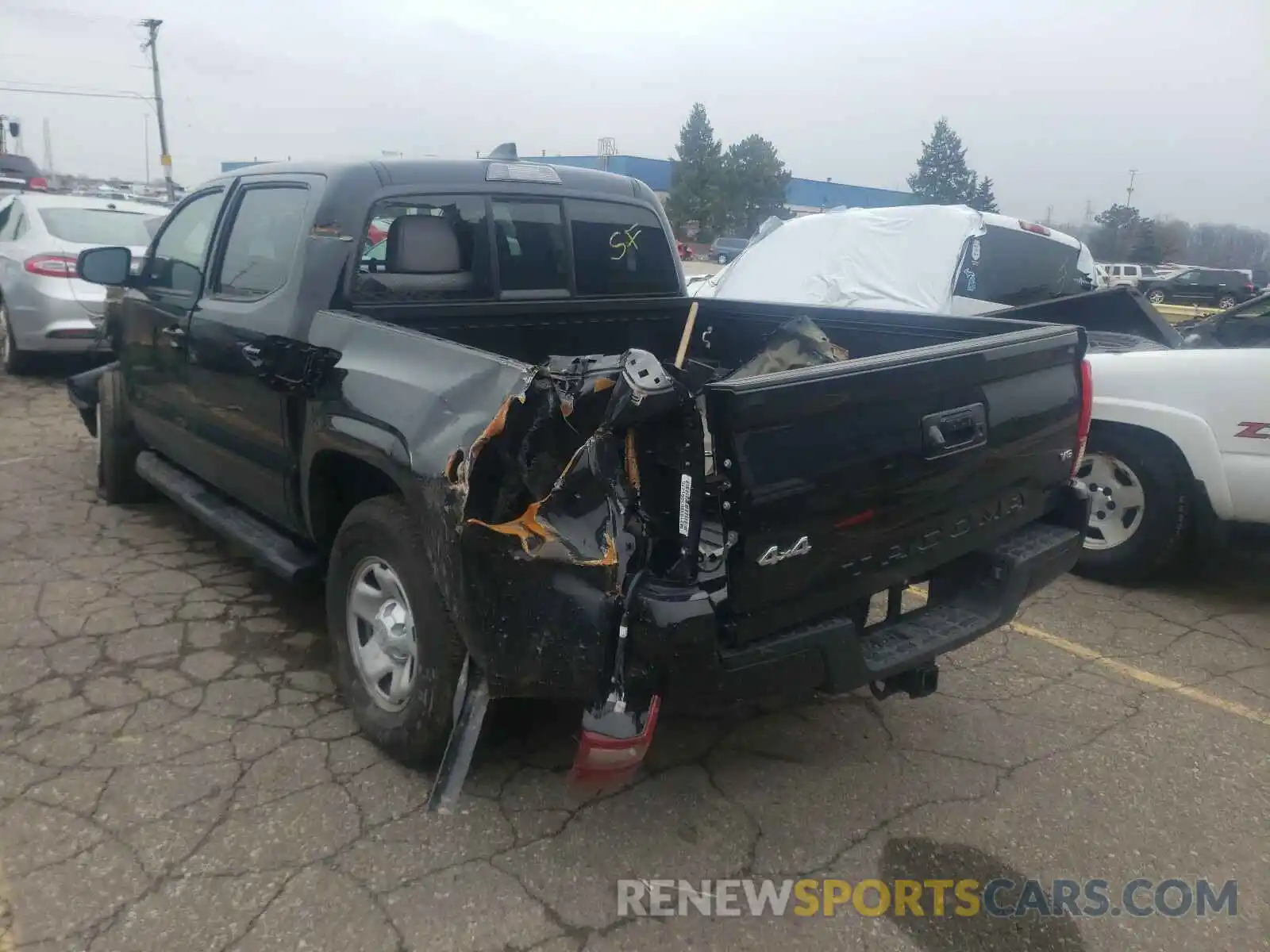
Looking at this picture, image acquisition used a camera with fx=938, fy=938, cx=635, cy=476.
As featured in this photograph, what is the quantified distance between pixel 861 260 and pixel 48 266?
758cm

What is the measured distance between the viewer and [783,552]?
7.72 feet

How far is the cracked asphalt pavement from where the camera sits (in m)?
2.44

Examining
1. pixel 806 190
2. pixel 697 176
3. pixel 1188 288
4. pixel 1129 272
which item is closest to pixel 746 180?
pixel 697 176

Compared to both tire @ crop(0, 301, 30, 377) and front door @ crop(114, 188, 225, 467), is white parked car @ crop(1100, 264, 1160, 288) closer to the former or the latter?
tire @ crop(0, 301, 30, 377)

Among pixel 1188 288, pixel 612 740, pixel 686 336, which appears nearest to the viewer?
pixel 612 740

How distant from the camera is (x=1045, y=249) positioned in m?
9.85

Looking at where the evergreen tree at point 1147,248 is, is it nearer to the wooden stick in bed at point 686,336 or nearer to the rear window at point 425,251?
the wooden stick in bed at point 686,336

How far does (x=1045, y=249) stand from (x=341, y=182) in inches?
332

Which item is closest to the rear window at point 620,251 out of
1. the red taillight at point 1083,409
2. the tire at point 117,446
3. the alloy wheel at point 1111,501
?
the red taillight at point 1083,409

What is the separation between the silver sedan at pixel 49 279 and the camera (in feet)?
27.7

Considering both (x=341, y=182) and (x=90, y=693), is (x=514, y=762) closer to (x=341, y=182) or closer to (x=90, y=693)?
(x=90, y=693)

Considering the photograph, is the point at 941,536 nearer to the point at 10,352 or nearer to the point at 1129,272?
the point at 10,352

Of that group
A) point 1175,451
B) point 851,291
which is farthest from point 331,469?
point 851,291

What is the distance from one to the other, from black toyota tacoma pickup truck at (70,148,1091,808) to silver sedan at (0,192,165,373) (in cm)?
464
